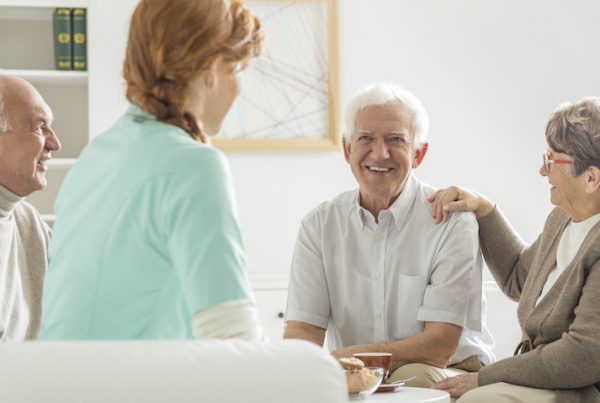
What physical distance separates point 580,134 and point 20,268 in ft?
5.14

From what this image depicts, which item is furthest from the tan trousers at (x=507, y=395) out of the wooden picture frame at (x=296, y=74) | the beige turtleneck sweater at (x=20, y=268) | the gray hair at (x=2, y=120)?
the wooden picture frame at (x=296, y=74)

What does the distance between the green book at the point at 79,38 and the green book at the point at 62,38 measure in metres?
0.02

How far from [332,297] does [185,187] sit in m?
1.62

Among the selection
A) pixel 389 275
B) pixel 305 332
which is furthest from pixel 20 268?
pixel 389 275

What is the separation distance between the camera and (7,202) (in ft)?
8.86

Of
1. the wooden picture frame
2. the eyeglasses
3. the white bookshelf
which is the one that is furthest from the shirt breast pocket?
the white bookshelf

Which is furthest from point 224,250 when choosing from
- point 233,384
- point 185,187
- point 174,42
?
point 174,42

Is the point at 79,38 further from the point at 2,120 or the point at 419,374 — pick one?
the point at 419,374

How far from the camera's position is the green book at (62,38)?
4332mm

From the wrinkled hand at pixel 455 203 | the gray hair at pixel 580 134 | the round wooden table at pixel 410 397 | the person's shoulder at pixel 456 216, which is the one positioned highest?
the gray hair at pixel 580 134

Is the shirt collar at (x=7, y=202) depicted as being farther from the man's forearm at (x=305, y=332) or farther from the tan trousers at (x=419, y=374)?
the tan trousers at (x=419, y=374)

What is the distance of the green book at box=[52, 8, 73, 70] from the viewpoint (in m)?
4.33

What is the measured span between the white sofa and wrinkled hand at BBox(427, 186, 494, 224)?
172cm

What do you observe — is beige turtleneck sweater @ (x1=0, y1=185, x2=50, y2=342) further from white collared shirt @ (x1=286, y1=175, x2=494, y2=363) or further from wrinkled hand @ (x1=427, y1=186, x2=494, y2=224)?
wrinkled hand @ (x1=427, y1=186, x2=494, y2=224)
